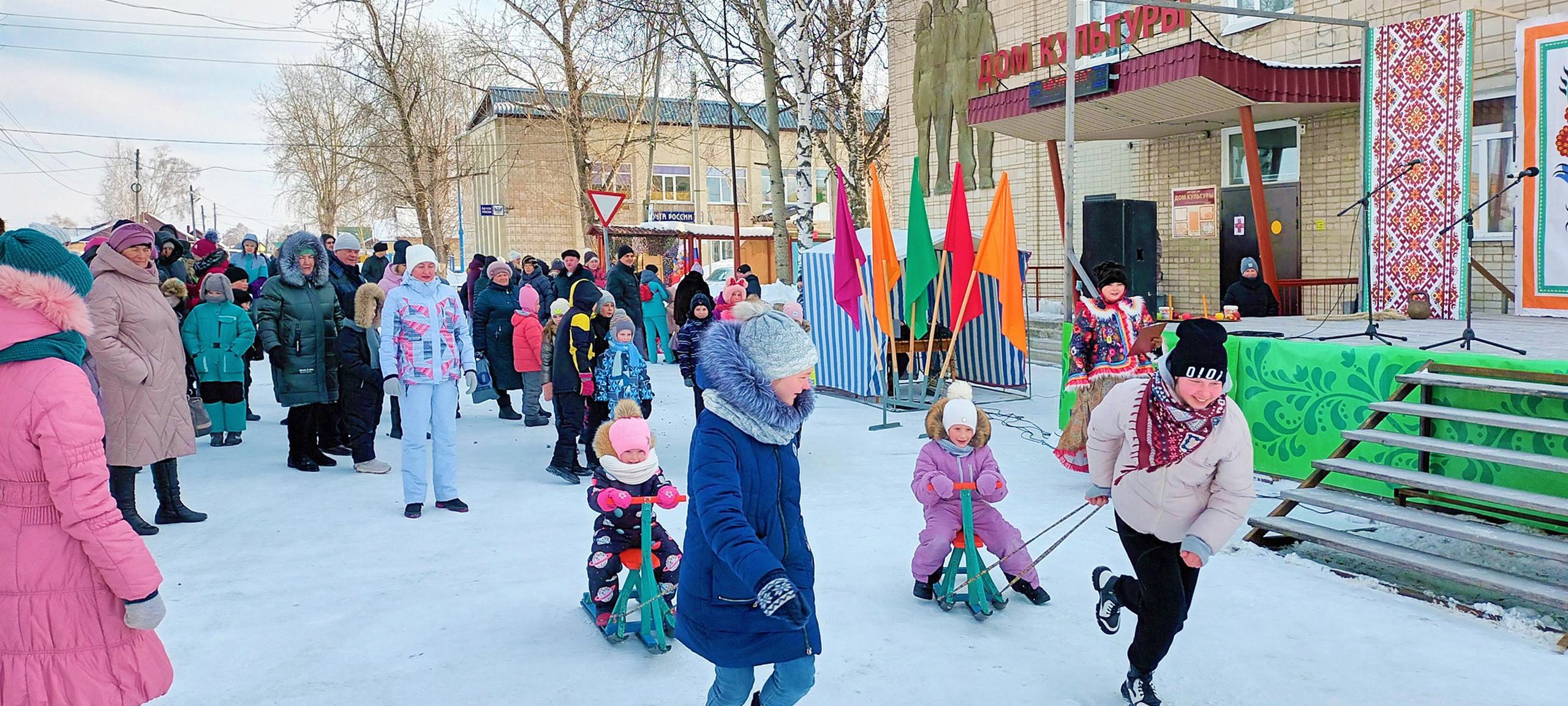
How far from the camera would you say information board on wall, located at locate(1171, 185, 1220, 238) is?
49.1 feet

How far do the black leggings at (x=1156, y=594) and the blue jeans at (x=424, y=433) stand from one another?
4.51 metres

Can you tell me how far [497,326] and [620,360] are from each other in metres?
3.21

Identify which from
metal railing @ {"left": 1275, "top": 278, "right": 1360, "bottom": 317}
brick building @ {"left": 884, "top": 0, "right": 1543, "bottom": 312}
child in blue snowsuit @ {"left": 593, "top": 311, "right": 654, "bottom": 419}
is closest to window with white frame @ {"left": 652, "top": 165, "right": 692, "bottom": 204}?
brick building @ {"left": 884, "top": 0, "right": 1543, "bottom": 312}

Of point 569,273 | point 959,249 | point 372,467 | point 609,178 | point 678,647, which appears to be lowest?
point 678,647

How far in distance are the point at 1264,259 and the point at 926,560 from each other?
954cm

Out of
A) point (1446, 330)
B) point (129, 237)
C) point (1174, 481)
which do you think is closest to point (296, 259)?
point (129, 237)

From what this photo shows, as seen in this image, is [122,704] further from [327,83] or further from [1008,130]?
[327,83]

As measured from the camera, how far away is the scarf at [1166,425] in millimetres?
3510

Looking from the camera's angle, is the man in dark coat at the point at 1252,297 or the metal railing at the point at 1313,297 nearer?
the man in dark coat at the point at 1252,297

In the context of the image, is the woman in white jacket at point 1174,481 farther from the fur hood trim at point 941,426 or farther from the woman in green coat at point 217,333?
the woman in green coat at point 217,333

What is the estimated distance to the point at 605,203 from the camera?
1320 centimetres

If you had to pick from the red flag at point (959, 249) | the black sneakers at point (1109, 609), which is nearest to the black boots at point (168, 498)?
the black sneakers at point (1109, 609)

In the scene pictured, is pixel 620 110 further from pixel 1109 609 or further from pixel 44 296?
pixel 44 296

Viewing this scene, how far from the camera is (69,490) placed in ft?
8.36
